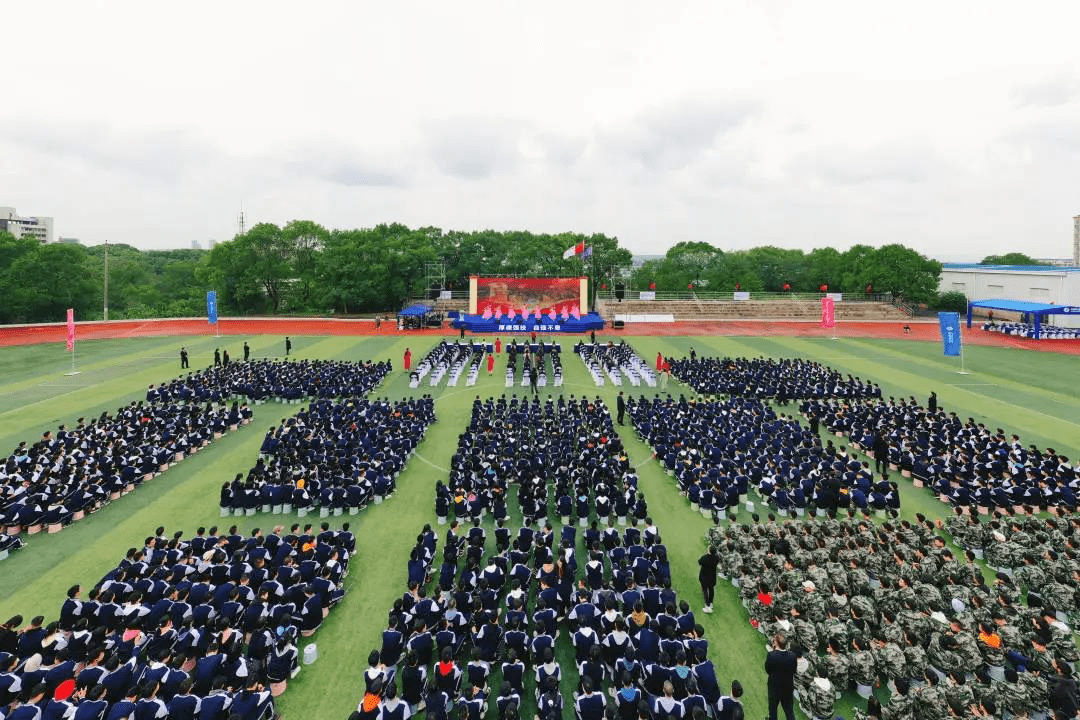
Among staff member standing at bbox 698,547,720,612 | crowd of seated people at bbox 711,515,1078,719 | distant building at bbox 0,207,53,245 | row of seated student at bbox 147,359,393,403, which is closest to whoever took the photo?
crowd of seated people at bbox 711,515,1078,719

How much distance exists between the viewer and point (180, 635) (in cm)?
980

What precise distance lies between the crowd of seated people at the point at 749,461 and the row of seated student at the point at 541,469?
2.04 meters

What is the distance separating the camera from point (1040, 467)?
1777 cm

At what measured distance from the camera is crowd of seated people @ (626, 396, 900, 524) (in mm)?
16422

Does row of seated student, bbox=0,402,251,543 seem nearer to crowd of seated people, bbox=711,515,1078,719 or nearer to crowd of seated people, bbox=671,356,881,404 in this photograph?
crowd of seated people, bbox=711,515,1078,719

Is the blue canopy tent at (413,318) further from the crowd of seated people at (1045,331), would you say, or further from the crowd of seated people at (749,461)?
the crowd of seated people at (1045,331)

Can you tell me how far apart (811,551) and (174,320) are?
6794 cm

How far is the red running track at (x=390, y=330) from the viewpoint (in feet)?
167

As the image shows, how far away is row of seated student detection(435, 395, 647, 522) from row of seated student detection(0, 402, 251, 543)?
10.6m

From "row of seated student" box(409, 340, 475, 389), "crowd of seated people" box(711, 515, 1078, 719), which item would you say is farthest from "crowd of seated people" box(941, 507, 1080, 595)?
"row of seated student" box(409, 340, 475, 389)

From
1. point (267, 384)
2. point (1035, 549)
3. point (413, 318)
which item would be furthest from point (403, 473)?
point (413, 318)

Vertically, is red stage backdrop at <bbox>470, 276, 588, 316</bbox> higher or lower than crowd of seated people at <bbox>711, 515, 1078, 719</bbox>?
higher

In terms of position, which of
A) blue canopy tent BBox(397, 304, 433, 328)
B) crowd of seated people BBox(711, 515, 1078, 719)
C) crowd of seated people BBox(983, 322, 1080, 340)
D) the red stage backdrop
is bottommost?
crowd of seated people BBox(711, 515, 1078, 719)

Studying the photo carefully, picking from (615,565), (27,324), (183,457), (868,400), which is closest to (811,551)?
(615,565)
